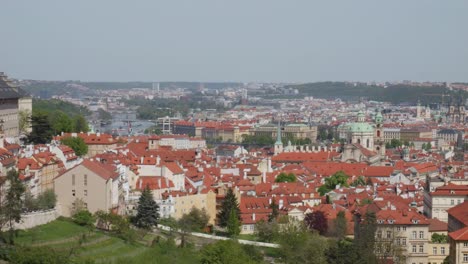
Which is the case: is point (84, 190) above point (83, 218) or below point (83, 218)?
above

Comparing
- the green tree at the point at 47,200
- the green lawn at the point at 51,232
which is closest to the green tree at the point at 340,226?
the green tree at the point at 47,200

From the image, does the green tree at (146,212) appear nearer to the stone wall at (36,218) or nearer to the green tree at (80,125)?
the stone wall at (36,218)

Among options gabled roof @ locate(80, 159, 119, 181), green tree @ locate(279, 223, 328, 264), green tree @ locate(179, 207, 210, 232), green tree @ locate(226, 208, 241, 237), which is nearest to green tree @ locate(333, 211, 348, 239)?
green tree @ locate(279, 223, 328, 264)

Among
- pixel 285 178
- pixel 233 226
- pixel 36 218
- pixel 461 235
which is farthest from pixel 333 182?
pixel 36 218

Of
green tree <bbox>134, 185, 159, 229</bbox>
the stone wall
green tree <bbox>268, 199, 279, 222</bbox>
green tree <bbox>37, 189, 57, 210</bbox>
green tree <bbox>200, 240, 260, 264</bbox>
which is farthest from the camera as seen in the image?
green tree <bbox>268, 199, 279, 222</bbox>

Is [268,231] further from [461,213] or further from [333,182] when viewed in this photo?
[333,182]

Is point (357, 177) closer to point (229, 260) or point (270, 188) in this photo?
point (270, 188)

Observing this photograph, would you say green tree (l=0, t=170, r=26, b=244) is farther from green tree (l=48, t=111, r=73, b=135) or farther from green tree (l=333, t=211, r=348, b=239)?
green tree (l=48, t=111, r=73, b=135)
